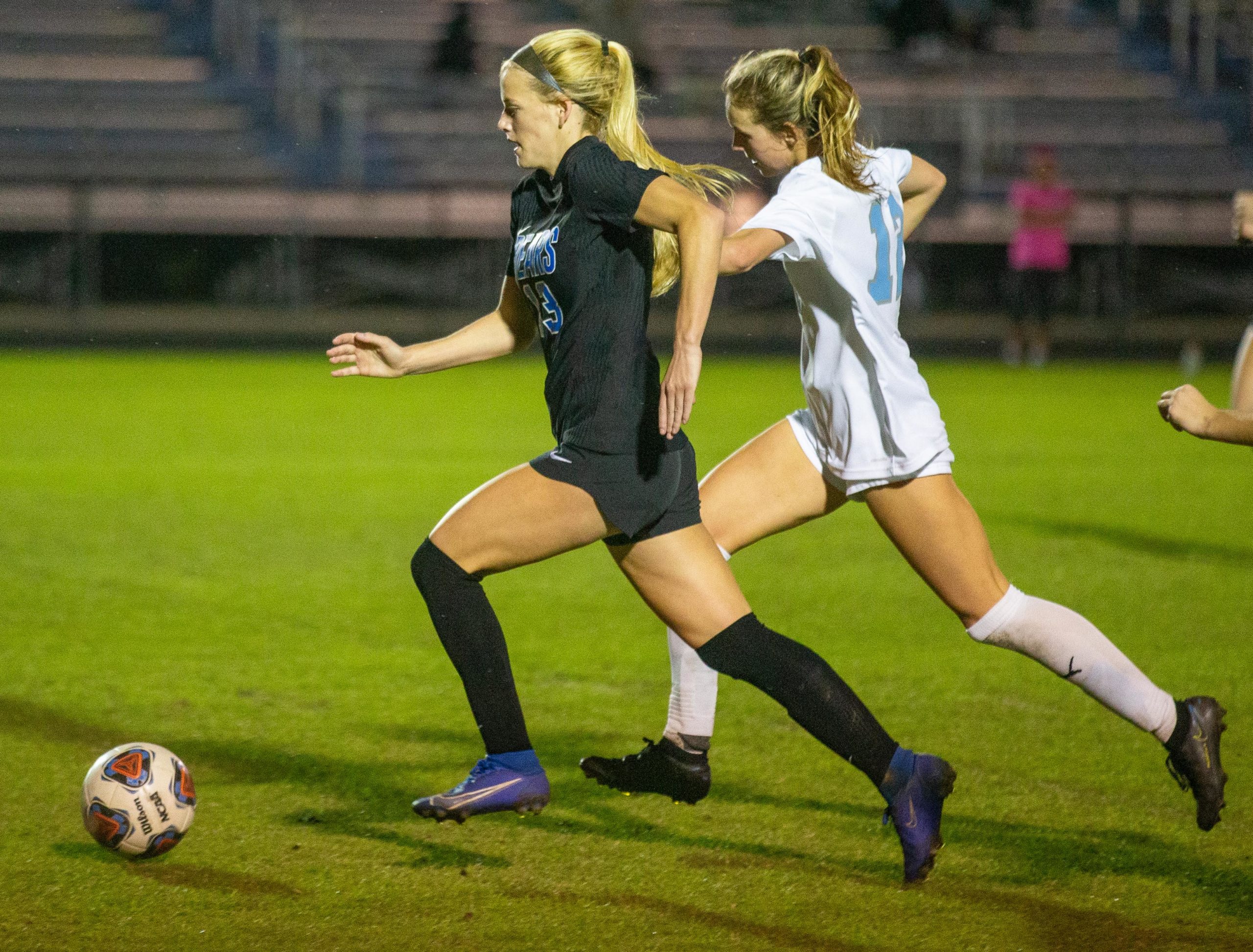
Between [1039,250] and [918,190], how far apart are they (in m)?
15.4

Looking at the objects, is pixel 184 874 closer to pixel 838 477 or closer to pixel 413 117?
pixel 838 477

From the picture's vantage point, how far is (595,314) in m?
3.65

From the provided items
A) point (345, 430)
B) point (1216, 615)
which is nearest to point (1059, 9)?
point (345, 430)

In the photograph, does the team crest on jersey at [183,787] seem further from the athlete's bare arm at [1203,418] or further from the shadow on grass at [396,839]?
the athlete's bare arm at [1203,418]

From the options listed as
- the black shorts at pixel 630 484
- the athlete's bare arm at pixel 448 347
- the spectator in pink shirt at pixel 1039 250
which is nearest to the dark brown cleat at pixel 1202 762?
the black shorts at pixel 630 484

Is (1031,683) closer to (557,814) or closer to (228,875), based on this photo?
(557,814)

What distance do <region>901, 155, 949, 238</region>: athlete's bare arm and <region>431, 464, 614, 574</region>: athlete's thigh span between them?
120 centimetres

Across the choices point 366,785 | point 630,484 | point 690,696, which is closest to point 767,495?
point 690,696

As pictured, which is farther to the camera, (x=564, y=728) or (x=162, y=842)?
(x=564, y=728)

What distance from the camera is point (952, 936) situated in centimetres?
343

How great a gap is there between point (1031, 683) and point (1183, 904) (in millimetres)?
2172

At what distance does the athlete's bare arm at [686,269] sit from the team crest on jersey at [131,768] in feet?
4.89

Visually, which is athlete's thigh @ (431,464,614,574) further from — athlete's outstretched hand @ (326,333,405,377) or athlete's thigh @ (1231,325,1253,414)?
athlete's thigh @ (1231,325,1253,414)

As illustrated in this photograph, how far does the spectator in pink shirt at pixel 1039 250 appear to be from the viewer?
18891 millimetres
